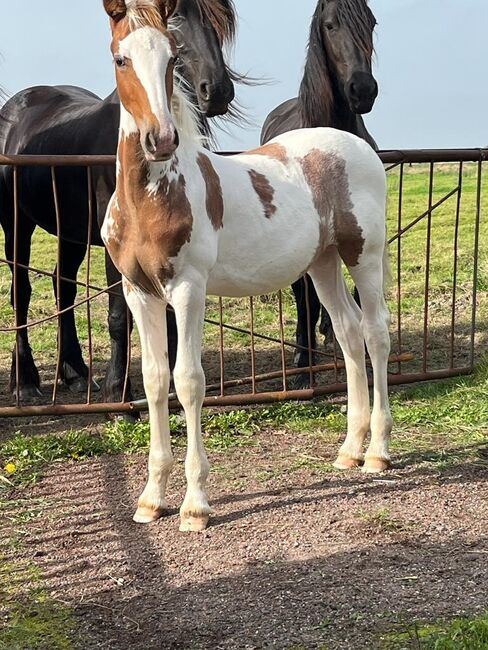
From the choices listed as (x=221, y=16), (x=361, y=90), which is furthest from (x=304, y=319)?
(x=221, y=16)

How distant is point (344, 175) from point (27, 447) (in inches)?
91.5

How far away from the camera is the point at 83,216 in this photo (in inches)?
231

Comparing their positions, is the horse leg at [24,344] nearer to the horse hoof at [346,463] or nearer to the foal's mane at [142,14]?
the horse hoof at [346,463]

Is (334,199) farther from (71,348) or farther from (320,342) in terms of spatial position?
(320,342)

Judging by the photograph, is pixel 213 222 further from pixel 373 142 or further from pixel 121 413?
pixel 373 142

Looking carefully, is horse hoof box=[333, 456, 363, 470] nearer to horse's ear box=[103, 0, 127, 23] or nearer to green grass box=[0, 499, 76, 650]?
green grass box=[0, 499, 76, 650]

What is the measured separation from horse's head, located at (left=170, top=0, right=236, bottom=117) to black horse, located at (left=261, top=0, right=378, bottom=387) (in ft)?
3.77

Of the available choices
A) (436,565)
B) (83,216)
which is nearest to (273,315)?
(83,216)

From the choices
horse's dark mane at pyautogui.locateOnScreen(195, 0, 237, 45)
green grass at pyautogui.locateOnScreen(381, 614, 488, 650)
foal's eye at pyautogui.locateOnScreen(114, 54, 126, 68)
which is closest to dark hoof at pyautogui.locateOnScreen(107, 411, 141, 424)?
horse's dark mane at pyautogui.locateOnScreen(195, 0, 237, 45)

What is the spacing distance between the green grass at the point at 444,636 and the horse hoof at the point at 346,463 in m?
1.77

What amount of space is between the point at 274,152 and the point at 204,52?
3.27 feet

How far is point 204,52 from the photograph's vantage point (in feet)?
16.2

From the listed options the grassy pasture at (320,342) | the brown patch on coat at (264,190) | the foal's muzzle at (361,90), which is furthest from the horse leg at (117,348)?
the foal's muzzle at (361,90)

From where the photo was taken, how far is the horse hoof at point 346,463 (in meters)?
4.55
